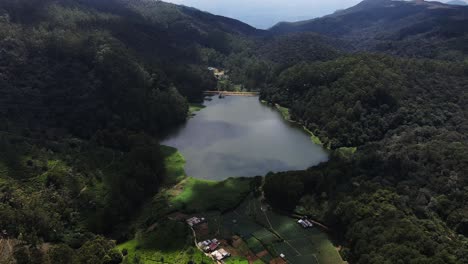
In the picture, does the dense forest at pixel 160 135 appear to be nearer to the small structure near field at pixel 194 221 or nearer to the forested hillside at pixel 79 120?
the forested hillside at pixel 79 120

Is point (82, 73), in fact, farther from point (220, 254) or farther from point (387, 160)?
point (387, 160)

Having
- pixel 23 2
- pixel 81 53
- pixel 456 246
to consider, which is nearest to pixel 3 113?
pixel 81 53

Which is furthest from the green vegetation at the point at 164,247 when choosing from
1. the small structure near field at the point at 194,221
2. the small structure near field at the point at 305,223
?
the small structure near field at the point at 305,223

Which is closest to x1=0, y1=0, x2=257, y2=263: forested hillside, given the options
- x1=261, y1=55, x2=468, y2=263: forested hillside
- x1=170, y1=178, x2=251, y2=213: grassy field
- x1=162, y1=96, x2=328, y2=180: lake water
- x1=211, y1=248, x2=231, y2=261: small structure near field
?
x1=170, y1=178, x2=251, y2=213: grassy field

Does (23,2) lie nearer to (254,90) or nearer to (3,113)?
(3,113)

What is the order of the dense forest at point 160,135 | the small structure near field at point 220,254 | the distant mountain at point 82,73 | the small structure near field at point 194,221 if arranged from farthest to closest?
the distant mountain at point 82,73 → the small structure near field at point 194,221 → the small structure near field at point 220,254 → the dense forest at point 160,135

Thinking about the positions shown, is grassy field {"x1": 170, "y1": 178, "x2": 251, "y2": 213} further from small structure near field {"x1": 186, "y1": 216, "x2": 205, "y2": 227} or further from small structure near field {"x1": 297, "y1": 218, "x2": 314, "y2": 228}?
small structure near field {"x1": 297, "y1": 218, "x2": 314, "y2": 228}
